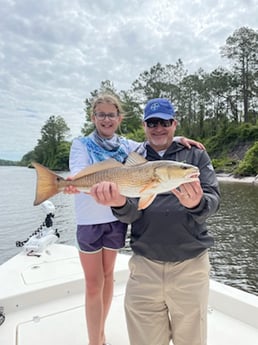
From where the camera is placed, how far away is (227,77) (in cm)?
4675

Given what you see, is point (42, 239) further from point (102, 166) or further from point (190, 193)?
point (190, 193)

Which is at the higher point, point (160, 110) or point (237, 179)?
point (160, 110)

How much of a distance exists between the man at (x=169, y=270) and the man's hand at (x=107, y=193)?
2 centimetres

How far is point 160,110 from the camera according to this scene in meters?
2.20

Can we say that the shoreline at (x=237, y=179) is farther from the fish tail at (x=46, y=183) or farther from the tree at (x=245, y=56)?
the fish tail at (x=46, y=183)

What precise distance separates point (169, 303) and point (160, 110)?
122 cm

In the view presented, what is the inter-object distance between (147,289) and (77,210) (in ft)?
2.41

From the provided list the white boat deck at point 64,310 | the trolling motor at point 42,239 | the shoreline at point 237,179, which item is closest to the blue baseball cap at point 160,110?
the white boat deck at point 64,310

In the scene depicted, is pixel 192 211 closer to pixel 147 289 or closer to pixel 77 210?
pixel 147 289

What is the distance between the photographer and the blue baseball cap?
219 cm

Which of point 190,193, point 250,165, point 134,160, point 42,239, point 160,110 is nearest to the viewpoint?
point 190,193

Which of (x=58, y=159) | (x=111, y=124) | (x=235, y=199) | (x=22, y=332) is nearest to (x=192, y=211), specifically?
(x=111, y=124)

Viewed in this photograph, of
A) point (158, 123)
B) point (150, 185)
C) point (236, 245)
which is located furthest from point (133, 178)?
point (236, 245)

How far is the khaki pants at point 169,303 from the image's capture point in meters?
2.01
